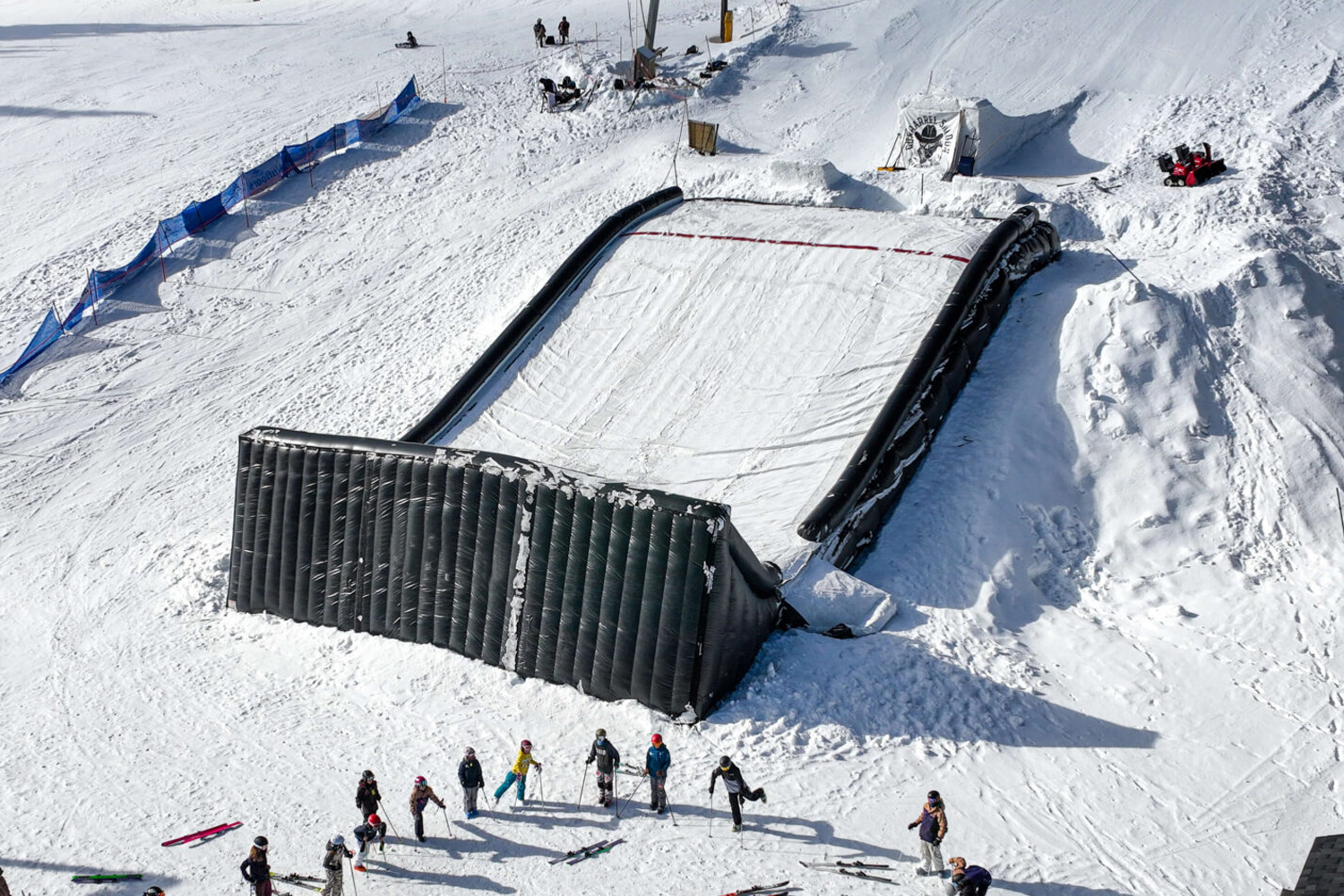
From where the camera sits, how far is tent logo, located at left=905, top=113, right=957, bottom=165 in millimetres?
23170

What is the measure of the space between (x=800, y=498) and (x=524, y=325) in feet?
21.5

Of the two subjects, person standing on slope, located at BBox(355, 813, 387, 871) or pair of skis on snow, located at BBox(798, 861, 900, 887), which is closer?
pair of skis on snow, located at BBox(798, 861, 900, 887)

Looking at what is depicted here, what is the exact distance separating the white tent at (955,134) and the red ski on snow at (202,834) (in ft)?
59.5

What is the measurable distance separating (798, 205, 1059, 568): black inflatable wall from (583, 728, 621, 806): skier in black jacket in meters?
3.84

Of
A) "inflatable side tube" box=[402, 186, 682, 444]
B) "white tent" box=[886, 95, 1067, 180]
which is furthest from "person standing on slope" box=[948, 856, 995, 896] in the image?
"white tent" box=[886, 95, 1067, 180]

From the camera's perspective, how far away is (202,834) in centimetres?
1003

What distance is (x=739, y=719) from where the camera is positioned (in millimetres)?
10867

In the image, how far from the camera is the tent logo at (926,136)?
23.2 metres

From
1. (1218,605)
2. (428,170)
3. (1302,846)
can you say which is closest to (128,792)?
(1302,846)

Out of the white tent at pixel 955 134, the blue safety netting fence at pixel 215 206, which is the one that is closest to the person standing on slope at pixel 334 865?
the blue safety netting fence at pixel 215 206

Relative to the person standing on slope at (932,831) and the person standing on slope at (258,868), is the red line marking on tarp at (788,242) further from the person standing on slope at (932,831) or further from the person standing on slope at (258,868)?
the person standing on slope at (258,868)

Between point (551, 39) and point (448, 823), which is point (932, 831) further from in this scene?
point (551, 39)

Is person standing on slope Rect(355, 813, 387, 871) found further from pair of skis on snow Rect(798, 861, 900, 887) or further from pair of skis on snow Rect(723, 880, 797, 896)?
pair of skis on snow Rect(798, 861, 900, 887)

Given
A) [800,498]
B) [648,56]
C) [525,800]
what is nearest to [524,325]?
[800,498]
